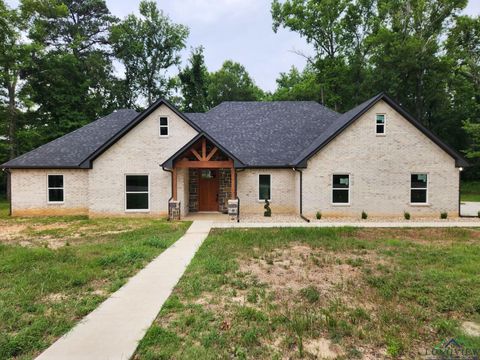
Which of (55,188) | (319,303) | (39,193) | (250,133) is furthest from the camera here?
(250,133)

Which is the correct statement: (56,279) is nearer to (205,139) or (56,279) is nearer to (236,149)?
(205,139)

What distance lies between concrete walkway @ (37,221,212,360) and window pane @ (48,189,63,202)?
12504 mm

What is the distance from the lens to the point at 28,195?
16.3 meters

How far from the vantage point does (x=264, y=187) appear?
17.0 m

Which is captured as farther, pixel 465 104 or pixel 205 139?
pixel 465 104

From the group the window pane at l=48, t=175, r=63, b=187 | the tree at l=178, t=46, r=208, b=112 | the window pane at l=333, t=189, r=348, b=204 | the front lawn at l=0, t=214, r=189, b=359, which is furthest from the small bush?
the tree at l=178, t=46, r=208, b=112

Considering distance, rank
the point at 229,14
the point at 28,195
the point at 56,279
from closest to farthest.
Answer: the point at 56,279 < the point at 28,195 < the point at 229,14

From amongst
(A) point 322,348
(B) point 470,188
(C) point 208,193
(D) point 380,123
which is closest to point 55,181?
(C) point 208,193

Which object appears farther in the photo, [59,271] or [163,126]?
[163,126]

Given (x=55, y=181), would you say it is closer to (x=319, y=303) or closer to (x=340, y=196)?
(x=340, y=196)

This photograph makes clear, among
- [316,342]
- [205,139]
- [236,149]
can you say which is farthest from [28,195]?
[316,342]

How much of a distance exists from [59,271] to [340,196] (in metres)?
13.4

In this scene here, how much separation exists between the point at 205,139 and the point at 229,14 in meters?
19.0

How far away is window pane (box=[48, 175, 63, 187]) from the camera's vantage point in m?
16.5
